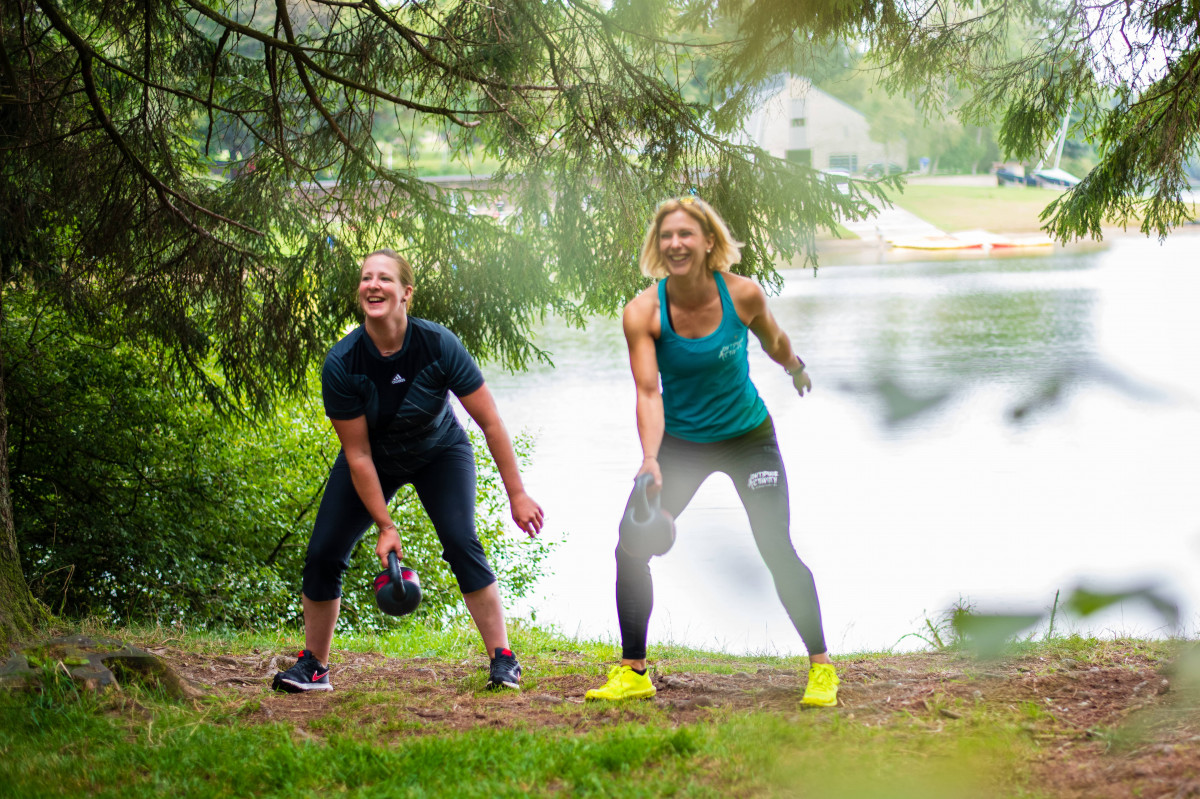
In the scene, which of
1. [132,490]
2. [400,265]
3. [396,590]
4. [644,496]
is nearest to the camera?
[644,496]

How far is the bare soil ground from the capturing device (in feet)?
8.32

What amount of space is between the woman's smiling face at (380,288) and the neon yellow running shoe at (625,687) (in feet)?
5.04

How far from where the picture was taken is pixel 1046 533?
1.20 m

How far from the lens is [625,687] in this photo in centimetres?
370

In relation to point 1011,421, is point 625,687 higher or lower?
lower

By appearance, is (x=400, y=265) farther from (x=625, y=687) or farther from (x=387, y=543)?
(x=625, y=687)

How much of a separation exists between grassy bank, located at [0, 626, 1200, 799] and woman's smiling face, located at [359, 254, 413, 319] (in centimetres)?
143

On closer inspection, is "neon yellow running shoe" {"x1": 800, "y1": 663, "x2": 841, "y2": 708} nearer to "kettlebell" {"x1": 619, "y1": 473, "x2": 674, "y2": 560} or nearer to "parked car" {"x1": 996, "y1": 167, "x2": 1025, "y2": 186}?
"kettlebell" {"x1": 619, "y1": 473, "x2": 674, "y2": 560}

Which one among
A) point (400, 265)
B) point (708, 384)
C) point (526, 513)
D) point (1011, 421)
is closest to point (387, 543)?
point (526, 513)

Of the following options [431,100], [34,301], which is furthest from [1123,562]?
[34,301]

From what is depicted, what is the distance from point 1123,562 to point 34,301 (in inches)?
303

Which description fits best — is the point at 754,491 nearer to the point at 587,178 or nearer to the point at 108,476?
the point at 587,178

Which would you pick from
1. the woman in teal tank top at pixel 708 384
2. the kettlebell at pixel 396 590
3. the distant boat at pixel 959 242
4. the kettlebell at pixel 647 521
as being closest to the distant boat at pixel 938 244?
→ the distant boat at pixel 959 242

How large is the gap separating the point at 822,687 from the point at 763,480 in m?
0.71
